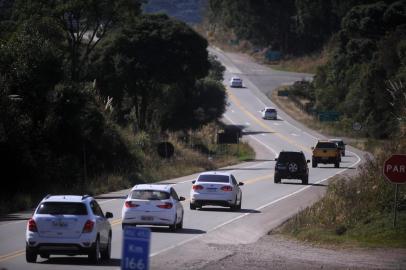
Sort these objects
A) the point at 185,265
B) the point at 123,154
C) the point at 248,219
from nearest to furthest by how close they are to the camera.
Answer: the point at 185,265 < the point at 248,219 < the point at 123,154

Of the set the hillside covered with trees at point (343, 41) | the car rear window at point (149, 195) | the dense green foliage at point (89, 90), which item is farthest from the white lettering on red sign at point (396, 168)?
the dense green foliage at point (89, 90)

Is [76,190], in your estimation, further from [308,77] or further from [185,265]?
[308,77]

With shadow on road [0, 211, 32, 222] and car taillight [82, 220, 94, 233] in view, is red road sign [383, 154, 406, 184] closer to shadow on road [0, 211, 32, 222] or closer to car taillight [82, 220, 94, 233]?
car taillight [82, 220, 94, 233]

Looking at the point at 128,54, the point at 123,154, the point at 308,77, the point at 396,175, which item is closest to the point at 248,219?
the point at 396,175

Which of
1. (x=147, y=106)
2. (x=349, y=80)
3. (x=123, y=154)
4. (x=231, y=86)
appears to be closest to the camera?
(x=123, y=154)

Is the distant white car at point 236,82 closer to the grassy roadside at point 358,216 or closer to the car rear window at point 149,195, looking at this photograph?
the grassy roadside at point 358,216

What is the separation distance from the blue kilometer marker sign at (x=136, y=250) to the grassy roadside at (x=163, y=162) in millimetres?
25902

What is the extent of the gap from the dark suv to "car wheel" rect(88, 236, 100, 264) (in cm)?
3141

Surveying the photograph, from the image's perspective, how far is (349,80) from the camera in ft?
375

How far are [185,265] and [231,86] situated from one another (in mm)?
118681

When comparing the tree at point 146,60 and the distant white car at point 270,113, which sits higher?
the tree at point 146,60

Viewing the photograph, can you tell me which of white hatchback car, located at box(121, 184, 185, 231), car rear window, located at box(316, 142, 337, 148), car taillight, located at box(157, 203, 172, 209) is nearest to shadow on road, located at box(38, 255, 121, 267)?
white hatchback car, located at box(121, 184, 185, 231)

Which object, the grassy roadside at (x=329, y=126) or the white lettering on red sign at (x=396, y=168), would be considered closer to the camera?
the white lettering on red sign at (x=396, y=168)

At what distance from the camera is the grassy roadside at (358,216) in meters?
25.2
